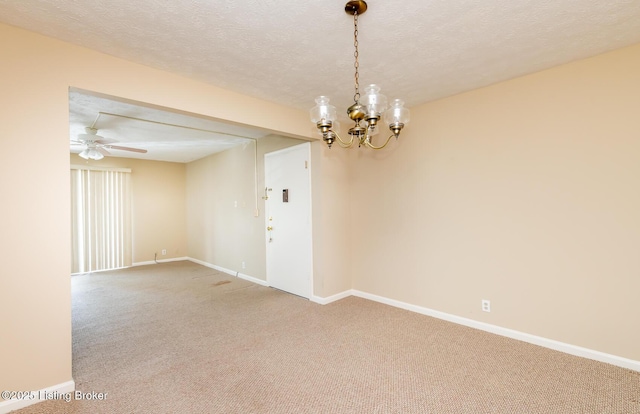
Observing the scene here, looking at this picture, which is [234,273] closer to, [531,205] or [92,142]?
[92,142]

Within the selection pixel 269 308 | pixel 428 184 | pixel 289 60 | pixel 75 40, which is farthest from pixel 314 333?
pixel 75 40

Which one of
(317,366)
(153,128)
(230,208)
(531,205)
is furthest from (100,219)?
(531,205)

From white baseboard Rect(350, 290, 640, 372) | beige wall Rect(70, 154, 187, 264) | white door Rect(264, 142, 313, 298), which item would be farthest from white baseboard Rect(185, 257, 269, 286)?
white baseboard Rect(350, 290, 640, 372)

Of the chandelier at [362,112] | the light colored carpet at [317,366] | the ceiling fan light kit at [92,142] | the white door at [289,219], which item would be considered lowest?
the light colored carpet at [317,366]

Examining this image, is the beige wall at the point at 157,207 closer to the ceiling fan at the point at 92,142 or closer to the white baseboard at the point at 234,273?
the white baseboard at the point at 234,273

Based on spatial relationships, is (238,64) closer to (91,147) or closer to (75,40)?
(75,40)

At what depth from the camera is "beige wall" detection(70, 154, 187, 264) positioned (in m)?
6.91

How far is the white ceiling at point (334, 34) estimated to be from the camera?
5.95ft

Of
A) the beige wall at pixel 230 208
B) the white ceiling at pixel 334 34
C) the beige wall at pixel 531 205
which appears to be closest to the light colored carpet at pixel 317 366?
the beige wall at pixel 531 205

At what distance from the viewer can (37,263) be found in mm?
2061

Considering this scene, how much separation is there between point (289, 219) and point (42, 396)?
3.13 meters

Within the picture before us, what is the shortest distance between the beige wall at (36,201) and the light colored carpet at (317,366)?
368 millimetres

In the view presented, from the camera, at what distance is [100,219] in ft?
20.8

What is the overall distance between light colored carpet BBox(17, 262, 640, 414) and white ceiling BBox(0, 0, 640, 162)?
2.56 m
